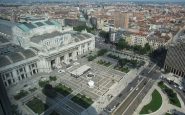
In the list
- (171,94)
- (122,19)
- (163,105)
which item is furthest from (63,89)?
(122,19)

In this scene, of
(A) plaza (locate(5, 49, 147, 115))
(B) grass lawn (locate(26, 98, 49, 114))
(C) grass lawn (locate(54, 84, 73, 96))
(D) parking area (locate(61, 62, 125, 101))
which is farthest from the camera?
(D) parking area (locate(61, 62, 125, 101))

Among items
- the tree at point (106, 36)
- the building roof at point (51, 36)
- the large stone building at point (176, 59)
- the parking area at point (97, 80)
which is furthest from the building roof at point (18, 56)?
the large stone building at point (176, 59)

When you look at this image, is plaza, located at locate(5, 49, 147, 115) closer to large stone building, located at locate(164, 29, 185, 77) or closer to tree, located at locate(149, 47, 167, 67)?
large stone building, located at locate(164, 29, 185, 77)

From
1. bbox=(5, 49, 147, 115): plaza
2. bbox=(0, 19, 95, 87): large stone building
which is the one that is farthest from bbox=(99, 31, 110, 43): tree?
bbox=(5, 49, 147, 115): plaza

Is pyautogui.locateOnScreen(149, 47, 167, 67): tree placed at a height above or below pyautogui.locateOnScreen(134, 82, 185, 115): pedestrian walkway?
above

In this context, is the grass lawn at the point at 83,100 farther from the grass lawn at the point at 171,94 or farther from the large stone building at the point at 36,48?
the grass lawn at the point at 171,94

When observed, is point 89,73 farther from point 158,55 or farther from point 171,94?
point 158,55
